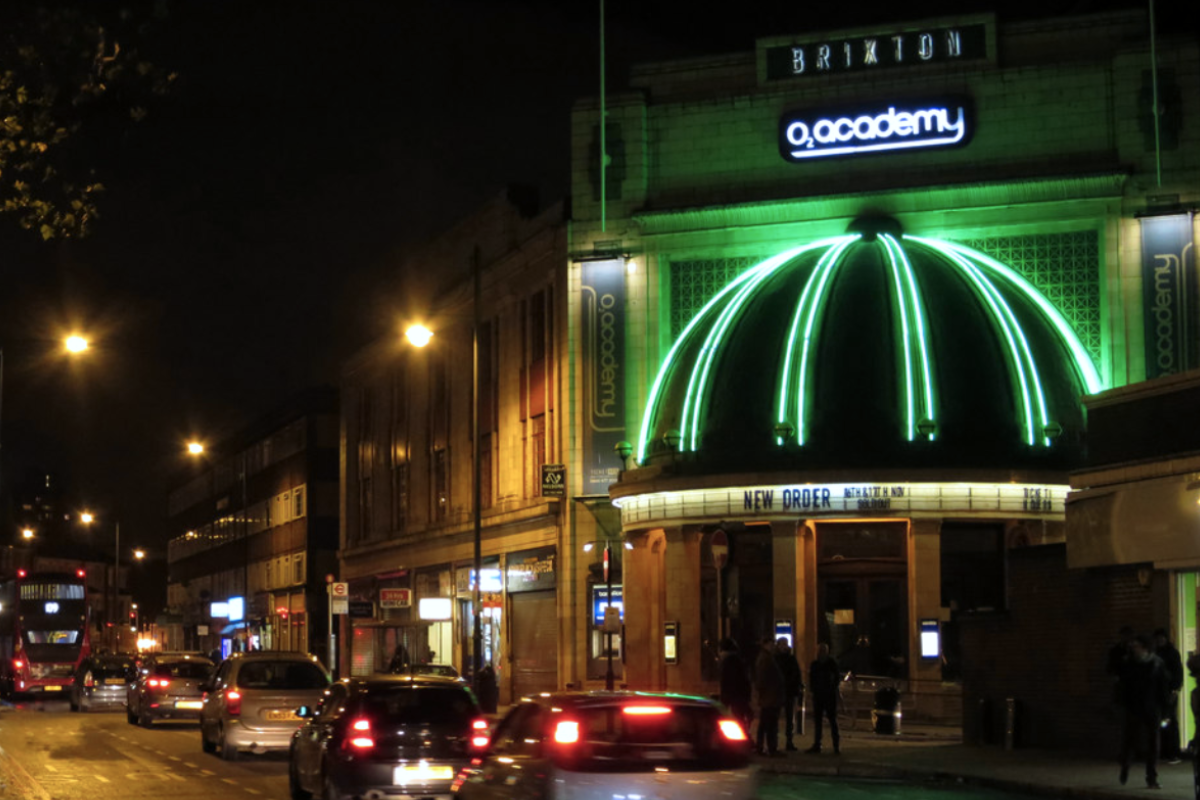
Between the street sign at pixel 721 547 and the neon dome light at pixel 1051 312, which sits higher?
the neon dome light at pixel 1051 312

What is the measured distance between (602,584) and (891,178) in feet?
39.1

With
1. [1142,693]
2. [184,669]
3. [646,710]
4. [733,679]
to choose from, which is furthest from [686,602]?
[646,710]

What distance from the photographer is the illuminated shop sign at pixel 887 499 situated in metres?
36.1

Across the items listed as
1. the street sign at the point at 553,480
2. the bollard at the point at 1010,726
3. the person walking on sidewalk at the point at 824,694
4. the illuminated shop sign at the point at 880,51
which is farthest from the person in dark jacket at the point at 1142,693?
the street sign at the point at 553,480

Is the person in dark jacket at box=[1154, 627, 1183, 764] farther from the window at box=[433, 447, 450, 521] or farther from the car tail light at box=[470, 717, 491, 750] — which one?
the window at box=[433, 447, 450, 521]

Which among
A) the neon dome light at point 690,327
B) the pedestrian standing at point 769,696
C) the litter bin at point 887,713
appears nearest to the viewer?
the pedestrian standing at point 769,696

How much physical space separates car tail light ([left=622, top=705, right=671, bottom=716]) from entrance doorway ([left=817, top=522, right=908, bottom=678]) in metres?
24.4

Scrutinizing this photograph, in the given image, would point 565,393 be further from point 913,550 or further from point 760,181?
point 913,550

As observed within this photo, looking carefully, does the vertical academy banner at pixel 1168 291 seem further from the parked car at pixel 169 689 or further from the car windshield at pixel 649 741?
the car windshield at pixel 649 741

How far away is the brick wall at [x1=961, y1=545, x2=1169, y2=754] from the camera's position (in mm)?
25812

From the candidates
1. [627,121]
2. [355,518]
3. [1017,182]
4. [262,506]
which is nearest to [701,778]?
[1017,182]

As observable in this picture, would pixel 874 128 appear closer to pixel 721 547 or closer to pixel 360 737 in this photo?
pixel 721 547

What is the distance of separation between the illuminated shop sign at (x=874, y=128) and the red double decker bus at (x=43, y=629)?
28.4 meters

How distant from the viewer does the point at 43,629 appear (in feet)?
179
